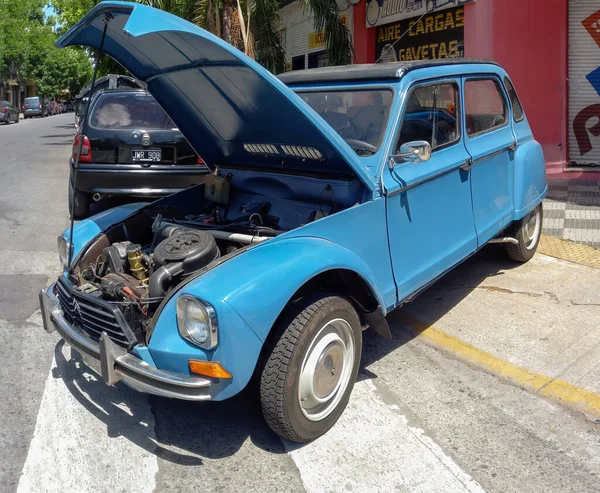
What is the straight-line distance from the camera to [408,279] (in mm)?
4051

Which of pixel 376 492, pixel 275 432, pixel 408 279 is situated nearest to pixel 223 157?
pixel 408 279

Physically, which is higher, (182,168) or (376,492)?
(182,168)

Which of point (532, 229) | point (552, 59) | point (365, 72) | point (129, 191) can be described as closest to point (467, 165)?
point (365, 72)

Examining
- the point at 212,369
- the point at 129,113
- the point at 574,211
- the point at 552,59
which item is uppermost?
the point at 552,59

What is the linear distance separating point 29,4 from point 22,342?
6247 centimetres

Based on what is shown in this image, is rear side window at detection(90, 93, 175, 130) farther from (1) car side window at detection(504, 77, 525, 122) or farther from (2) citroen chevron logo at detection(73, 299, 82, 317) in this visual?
(2) citroen chevron logo at detection(73, 299, 82, 317)

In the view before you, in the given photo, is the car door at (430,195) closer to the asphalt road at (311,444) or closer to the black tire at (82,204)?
the asphalt road at (311,444)

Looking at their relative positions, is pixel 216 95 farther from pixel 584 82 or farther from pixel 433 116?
pixel 584 82

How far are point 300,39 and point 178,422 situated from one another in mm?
15116

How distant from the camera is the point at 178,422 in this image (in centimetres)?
365

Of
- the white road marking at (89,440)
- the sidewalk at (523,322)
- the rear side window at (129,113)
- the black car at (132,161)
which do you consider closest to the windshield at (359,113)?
the sidewalk at (523,322)

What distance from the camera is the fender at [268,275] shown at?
9.79ft

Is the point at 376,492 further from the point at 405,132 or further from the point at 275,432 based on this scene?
the point at 405,132

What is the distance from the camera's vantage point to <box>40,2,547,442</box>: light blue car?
3.06 meters
